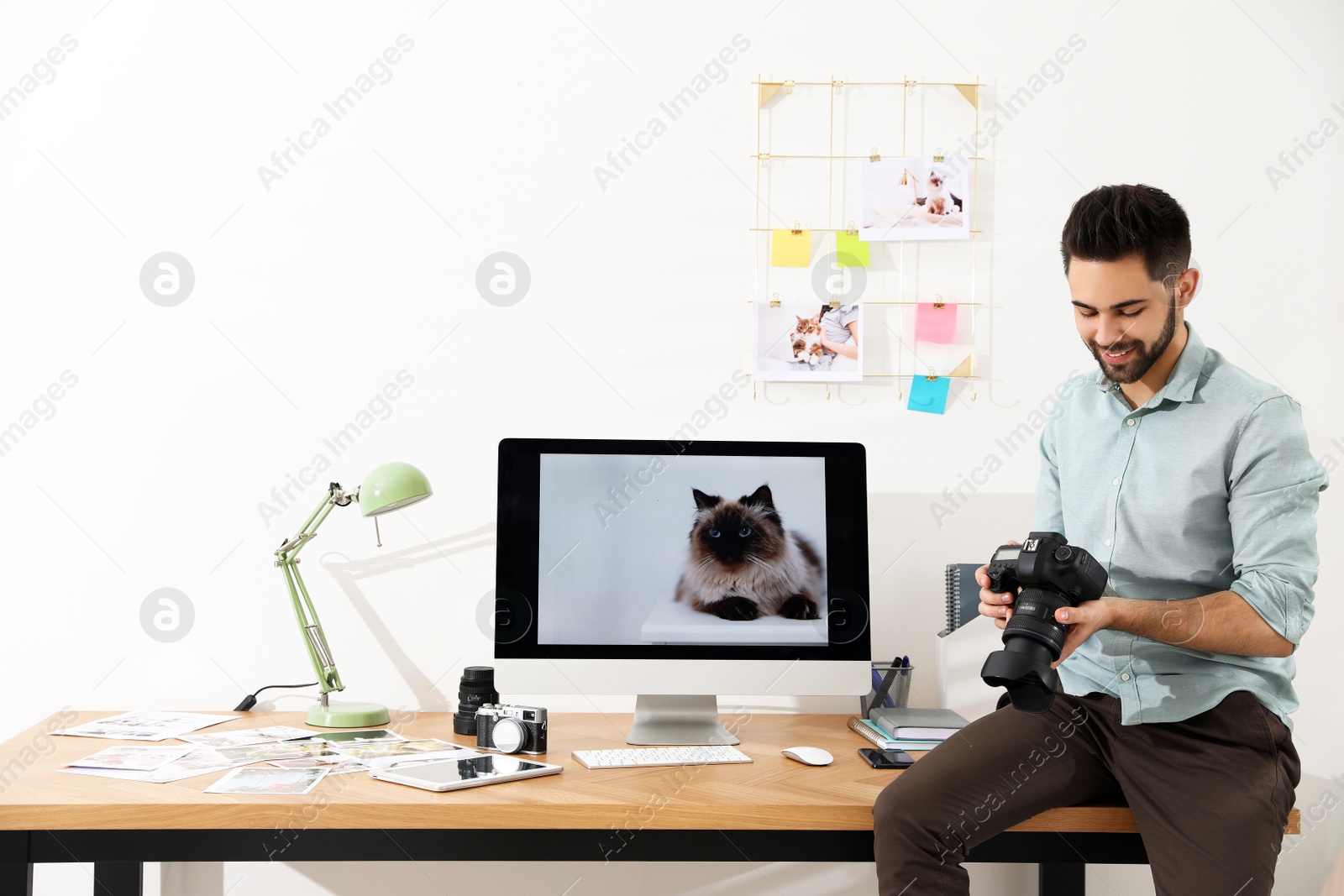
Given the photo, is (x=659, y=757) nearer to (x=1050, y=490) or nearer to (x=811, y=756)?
(x=811, y=756)

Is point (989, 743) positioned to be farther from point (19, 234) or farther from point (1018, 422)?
point (19, 234)

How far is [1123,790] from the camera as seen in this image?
1.27 m

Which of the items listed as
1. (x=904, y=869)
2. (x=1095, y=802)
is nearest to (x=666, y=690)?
(x=904, y=869)

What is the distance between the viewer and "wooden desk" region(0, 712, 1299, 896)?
1222 mm

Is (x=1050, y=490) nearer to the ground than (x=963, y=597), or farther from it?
farther from it

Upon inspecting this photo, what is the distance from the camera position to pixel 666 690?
5.32ft

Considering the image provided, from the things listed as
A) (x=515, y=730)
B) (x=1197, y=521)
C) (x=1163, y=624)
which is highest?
(x=1197, y=521)

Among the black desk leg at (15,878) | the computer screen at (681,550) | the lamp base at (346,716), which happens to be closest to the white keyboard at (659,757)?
the computer screen at (681,550)

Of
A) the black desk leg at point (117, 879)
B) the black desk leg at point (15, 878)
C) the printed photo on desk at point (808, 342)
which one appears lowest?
the black desk leg at point (117, 879)

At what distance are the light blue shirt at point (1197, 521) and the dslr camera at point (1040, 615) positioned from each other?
6.8 inches

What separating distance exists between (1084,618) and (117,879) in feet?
5.72

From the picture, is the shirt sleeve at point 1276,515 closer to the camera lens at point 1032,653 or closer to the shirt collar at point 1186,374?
the shirt collar at point 1186,374

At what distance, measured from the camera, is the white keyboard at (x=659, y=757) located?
1.46 m

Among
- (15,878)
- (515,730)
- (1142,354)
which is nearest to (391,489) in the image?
(515,730)
